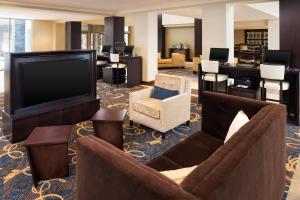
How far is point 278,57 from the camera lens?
5.00 metres

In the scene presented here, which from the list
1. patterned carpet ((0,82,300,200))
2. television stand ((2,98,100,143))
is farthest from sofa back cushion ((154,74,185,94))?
television stand ((2,98,100,143))

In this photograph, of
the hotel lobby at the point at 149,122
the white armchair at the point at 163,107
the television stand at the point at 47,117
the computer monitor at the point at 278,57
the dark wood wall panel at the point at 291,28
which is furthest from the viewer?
the dark wood wall panel at the point at 291,28

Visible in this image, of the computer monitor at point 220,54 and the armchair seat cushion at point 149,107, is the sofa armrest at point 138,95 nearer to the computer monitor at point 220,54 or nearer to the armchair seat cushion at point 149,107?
the armchair seat cushion at point 149,107

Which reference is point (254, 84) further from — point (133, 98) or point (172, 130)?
point (133, 98)

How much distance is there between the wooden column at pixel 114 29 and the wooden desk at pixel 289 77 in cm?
513

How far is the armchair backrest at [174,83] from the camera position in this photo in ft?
13.8

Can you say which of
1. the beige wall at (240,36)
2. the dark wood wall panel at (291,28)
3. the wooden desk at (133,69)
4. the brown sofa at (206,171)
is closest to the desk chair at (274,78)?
the dark wood wall panel at (291,28)

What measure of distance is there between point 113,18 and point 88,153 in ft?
29.2

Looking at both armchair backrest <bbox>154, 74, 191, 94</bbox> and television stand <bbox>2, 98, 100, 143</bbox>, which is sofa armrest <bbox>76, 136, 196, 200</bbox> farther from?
armchair backrest <bbox>154, 74, 191, 94</bbox>

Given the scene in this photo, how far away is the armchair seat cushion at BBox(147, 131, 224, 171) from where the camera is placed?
6.75ft

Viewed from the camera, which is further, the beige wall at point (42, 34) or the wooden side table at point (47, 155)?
the beige wall at point (42, 34)

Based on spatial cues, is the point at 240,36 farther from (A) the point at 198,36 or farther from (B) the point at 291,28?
(B) the point at 291,28

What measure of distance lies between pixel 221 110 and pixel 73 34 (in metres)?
11.6

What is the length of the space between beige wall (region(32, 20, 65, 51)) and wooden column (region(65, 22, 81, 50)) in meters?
1.21
